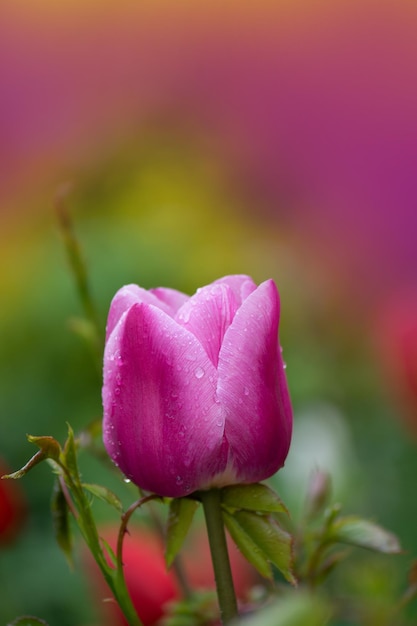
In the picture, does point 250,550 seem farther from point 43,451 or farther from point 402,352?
point 402,352

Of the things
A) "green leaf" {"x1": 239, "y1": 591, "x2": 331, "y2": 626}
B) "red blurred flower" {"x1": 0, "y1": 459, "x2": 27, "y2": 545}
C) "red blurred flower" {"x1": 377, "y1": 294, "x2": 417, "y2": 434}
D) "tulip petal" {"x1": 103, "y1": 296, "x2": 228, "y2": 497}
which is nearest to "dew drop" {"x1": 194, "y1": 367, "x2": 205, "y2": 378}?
"tulip petal" {"x1": 103, "y1": 296, "x2": 228, "y2": 497}

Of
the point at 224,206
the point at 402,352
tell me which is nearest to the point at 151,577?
the point at 402,352

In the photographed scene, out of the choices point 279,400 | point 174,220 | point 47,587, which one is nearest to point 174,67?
point 174,220

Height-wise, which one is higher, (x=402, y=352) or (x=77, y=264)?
(x=77, y=264)

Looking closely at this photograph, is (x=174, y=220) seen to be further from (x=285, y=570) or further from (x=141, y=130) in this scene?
(x=285, y=570)

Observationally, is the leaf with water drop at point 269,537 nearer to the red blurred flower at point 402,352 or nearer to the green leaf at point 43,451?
the green leaf at point 43,451

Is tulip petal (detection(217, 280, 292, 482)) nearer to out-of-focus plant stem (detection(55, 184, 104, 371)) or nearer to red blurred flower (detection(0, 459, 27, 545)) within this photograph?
out-of-focus plant stem (detection(55, 184, 104, 371))

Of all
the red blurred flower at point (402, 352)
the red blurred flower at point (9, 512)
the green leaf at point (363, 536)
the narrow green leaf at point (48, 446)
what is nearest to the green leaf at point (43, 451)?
the narrow green leaf at point (48, 446)
